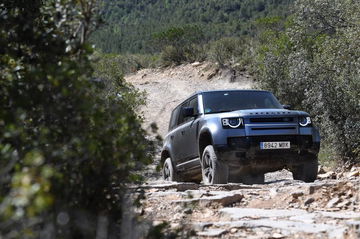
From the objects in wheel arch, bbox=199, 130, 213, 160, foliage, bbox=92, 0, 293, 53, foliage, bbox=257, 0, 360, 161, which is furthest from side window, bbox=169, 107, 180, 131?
foliage, bbox=92, 0, 293, 53

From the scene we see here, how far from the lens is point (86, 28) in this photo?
4.54 m

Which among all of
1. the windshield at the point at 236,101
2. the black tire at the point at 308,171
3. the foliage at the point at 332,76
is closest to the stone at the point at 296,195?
the black tire at the point at 308,171

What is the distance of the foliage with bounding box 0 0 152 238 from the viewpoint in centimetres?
378

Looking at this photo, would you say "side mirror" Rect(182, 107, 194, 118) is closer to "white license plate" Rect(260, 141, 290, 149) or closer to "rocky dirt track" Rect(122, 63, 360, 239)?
"white license plate" Rect(260, 141, 290, 149)

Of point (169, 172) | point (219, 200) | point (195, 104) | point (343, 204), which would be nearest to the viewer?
point (343, 204)

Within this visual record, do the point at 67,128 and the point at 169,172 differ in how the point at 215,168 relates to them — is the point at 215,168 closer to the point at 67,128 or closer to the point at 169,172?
the point at 169,172

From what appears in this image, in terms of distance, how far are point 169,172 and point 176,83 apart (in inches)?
1262

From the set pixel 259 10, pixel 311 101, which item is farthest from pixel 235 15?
pixel 311 101

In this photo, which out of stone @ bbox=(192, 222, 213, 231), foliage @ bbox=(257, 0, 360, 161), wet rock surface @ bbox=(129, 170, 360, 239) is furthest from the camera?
foliage @ bbox=(257, 0, 360, 161)

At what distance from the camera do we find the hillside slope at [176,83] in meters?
38.3

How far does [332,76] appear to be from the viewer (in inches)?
779

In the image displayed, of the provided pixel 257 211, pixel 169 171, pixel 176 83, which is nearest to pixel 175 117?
pixel 169 171

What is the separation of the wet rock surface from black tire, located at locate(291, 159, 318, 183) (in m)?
1.37

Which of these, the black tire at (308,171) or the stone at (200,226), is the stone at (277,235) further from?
the black tire at (308,171)
